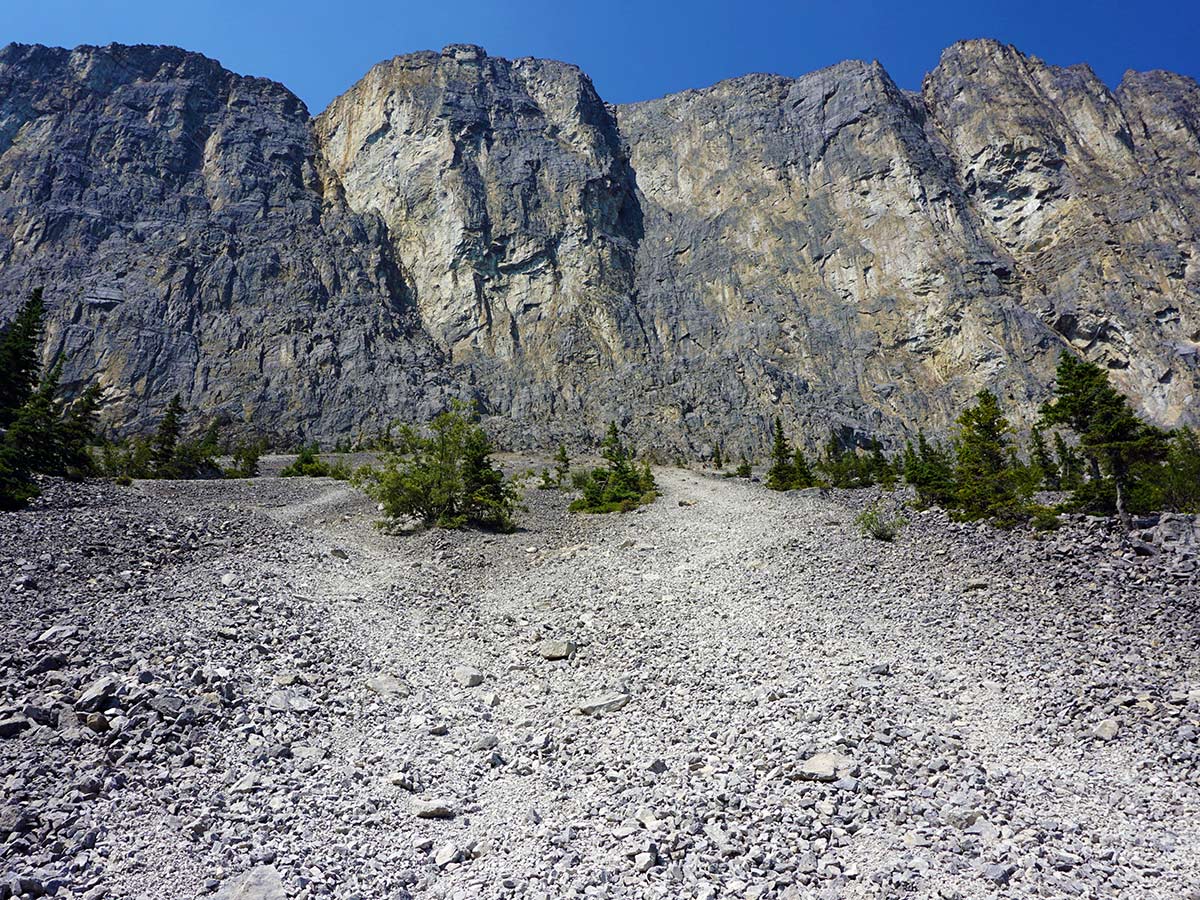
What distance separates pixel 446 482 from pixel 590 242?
334 ft

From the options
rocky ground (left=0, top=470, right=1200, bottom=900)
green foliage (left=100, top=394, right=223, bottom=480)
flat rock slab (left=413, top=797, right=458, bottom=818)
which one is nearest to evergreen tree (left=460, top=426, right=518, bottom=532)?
rocky ground (left=0, top=470, right=1200, bottom=900)

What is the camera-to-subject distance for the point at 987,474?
771 inches

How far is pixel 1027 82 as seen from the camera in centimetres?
12825

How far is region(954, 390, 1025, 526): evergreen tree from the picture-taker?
1822cm

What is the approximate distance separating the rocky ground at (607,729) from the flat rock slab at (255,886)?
0.10 feet

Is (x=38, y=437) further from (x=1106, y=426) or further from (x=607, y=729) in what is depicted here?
(x=1106, y=426)

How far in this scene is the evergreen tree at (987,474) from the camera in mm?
18216

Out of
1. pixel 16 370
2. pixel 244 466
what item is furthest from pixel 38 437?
pixel 244 466

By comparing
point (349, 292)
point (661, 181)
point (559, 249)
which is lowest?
point (349, 292)

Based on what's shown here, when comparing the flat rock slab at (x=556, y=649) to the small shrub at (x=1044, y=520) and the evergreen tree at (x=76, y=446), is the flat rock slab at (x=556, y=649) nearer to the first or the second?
the small shrub at (x=1044, y=520)

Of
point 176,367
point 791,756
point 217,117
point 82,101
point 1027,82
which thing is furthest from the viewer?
point 1027,82

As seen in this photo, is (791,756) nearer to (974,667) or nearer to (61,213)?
(974,667)

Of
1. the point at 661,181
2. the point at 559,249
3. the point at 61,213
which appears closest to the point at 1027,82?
the point at 661,181

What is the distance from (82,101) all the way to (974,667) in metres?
159
